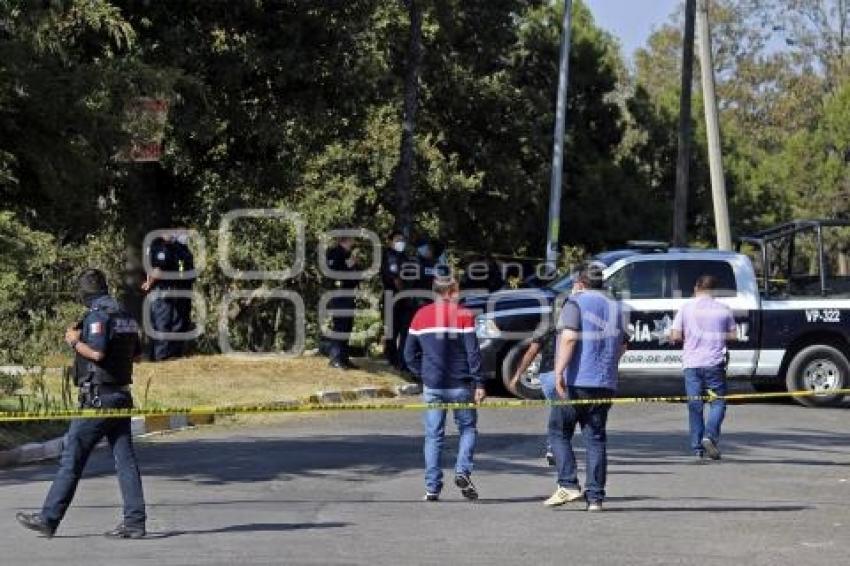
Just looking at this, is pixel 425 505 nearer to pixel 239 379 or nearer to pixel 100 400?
pixel 100 400

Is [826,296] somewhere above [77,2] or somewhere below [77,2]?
below

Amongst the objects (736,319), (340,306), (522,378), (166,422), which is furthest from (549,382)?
(340,306)

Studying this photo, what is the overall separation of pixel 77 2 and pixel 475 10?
21252 mm

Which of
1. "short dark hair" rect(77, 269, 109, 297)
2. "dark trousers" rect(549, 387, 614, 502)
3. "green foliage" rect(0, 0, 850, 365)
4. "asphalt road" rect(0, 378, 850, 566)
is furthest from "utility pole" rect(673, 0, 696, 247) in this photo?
"short dark hair" rect(77, 269, 109, 297)

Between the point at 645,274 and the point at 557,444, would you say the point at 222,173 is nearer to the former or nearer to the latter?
the point at 645,274

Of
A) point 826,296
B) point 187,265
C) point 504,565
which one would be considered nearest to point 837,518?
point 504,565

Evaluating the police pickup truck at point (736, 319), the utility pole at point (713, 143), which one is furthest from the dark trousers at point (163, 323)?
the utility pole at point (713, 143)

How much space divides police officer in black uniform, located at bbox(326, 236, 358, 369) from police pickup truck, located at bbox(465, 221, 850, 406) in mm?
1980

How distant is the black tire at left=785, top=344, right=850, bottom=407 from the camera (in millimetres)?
20438

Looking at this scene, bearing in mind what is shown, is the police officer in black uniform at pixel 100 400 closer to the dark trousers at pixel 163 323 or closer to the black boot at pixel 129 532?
the black boot at pixel 129 532

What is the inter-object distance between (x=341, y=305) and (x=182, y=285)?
2.24 meters

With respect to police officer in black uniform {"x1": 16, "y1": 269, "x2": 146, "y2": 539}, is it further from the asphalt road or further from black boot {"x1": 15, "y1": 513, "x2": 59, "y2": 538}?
the asphalt road

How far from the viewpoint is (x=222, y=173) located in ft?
74.6

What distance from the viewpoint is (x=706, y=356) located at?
47.6 ft
